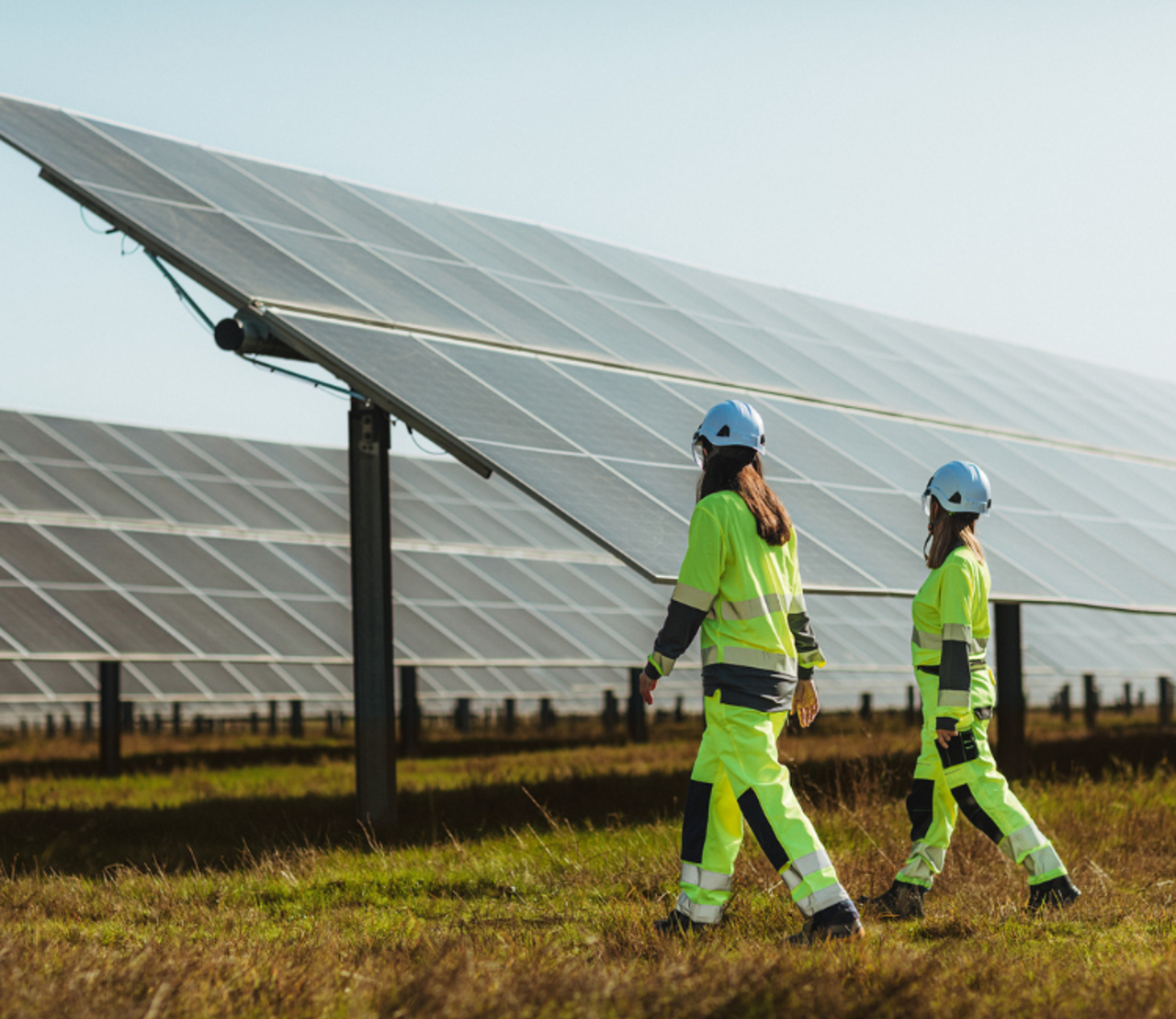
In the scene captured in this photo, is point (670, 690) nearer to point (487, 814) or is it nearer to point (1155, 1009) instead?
point (487, 814)

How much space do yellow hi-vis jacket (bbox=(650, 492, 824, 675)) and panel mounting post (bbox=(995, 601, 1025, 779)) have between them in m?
6.91

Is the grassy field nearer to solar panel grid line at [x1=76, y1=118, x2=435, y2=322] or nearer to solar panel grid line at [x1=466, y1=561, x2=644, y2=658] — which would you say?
solar panel grid line at [x1=76, y1=118, x2=435, y2=322]

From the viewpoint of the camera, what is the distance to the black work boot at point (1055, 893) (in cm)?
634

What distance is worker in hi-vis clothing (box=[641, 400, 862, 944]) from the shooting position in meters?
5.37

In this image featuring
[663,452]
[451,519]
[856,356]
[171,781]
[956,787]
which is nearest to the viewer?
[956,787]

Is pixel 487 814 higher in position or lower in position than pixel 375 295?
lower

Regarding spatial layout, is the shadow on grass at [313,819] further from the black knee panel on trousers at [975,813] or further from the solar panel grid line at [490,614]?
the solar panel grid line at [490,614]

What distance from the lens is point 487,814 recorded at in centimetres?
1098

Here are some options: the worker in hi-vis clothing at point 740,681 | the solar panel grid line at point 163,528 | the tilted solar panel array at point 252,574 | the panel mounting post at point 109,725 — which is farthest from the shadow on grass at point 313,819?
the solar panel grid line at point 163,528

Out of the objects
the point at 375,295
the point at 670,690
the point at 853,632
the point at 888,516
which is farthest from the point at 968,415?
the point at 670,690

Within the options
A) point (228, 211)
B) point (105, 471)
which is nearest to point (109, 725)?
point (105, 471)

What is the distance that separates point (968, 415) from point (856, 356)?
1616 millimetres

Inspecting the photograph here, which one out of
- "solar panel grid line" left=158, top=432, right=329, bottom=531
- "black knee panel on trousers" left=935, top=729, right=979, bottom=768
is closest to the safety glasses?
"black knee panel on trousers" left=935, top=729, right=979, bottom=768

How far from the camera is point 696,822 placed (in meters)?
5.60
